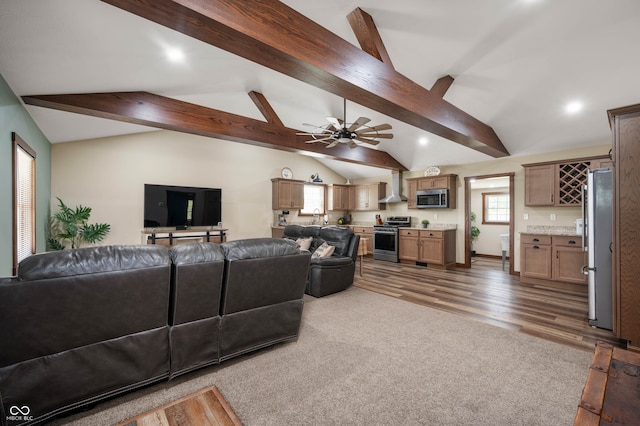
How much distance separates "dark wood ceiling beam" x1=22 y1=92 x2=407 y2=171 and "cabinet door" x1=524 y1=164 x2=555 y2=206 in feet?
12.5

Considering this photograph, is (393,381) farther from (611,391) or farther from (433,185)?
(433,185)

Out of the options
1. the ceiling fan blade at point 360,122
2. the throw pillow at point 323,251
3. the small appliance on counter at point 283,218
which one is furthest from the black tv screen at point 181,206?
the ceiling fan blade at point 360,122

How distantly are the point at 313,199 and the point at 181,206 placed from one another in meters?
3.65

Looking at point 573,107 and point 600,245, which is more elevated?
point 573,107

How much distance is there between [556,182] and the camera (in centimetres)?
487

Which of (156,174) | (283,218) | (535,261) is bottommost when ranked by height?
(535,261)

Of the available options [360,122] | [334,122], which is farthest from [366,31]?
[334,122]

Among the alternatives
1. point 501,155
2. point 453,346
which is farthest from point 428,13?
point 501,155

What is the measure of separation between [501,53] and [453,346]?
311 centimetres

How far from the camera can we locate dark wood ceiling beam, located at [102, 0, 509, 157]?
1.66 m

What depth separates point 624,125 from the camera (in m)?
2.42

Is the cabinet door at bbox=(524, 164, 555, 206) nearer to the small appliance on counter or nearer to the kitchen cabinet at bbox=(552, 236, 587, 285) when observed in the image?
the kitchen cabinet at bbox=(552, 236, 587, 285)

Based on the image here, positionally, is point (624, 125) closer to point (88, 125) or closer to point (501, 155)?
point (501, 155)

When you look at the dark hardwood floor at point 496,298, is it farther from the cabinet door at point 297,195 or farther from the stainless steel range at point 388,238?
the cabinet door at point 297,195
